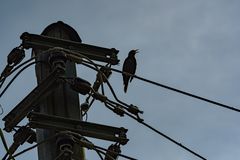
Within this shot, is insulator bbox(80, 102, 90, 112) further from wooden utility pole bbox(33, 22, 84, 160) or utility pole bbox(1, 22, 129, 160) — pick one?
wooden utility pole bbox(33, 22, 84, 160)

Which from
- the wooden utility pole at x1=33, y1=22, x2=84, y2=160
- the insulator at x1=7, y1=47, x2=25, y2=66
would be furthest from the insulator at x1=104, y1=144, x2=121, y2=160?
the insulator at x1=7, y1=47, x2=25, y2=66

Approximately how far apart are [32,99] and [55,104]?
0.78 ft

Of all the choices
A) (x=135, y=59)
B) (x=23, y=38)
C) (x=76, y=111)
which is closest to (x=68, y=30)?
(x=23, y=38)

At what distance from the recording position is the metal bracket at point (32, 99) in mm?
6695

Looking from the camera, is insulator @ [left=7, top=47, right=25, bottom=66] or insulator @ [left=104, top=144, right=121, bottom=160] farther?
insulator @ [left=7, top=47, right=25, bottom=66]

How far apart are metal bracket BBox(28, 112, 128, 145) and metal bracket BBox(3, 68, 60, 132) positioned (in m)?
0.30

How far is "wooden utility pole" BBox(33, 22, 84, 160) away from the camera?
6.36 meters

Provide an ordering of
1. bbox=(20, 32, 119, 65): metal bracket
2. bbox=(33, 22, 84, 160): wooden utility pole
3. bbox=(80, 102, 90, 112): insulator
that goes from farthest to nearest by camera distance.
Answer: bbox=(80, 102, 90, 112): insulator, bbox=(20, 32, 119, 65): metal bracket, bbox=(33, 22, 84, 160): wooden utility pole

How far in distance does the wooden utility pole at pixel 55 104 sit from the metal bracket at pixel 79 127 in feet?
0.46

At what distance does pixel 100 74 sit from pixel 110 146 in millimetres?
941

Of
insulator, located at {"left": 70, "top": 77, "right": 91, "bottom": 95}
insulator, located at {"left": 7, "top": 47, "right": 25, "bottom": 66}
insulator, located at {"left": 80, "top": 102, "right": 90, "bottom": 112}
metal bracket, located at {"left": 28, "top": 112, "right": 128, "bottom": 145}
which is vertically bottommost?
metal bracket, located at {"left": 28, "top": 112, "right": 128, "bottom": 145}

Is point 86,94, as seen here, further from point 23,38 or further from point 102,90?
point 23,38

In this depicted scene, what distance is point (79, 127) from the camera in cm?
654

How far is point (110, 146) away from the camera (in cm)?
690
